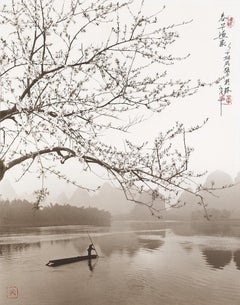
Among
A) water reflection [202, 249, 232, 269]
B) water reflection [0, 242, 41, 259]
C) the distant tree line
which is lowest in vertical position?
water reflection [202, 249, 232, 269]

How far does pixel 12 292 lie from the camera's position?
73.0 feet

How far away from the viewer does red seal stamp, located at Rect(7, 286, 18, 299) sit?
20.8 meters

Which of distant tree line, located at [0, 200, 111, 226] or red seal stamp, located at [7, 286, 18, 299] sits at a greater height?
distant tree line, located at [0, 200, 111, 226]

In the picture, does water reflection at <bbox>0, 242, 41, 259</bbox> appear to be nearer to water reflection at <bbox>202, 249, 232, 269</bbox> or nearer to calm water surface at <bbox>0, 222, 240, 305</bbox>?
calm water surface at <bbox>0, 222, 240, 305</bbox>

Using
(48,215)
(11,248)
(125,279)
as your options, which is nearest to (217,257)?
(125,279)

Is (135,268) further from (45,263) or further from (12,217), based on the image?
(12,217)

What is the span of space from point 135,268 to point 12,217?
64.5m

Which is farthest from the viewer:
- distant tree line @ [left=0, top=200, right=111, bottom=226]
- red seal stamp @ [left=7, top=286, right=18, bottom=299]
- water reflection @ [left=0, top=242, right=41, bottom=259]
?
distant tree line @ [left=0, top=200, right=111, bottom=226]

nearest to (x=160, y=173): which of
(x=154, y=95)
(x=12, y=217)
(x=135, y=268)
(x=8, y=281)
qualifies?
(x=154, y=95)

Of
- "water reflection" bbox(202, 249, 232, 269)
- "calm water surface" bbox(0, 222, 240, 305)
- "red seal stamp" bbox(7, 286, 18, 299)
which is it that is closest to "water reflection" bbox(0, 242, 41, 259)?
"calm water surface" bbox(0, 222, 240, 305)

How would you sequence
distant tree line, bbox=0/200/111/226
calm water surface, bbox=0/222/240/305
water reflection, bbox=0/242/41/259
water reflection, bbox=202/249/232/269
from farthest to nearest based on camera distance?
1. distant tree line, bbox=0/200/111/226
2. water reflection, bbox=0/242/41/259
3. water reflection, bbox=202/249/232/269
4. calm water surface, bbox=0/222/240/305

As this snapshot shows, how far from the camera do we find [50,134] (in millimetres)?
5359

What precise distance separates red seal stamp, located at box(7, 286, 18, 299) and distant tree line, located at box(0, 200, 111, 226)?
5273cm

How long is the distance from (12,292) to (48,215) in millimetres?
76676
